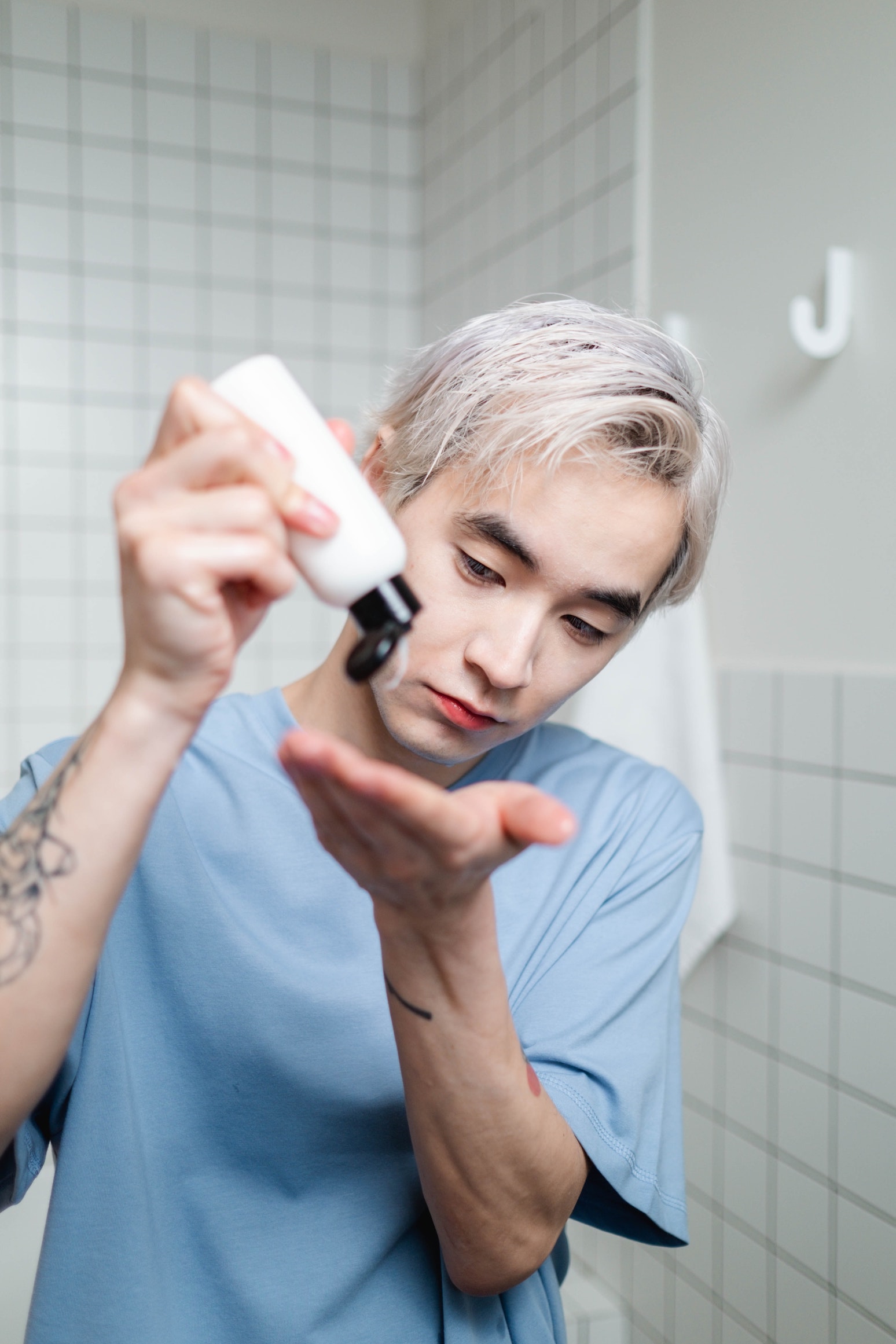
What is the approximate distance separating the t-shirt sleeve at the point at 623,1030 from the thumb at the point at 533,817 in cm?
33

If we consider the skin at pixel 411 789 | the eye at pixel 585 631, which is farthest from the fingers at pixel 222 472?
the eye at pixel 585 631

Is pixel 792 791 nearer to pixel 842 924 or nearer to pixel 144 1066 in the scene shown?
pixel 842 924

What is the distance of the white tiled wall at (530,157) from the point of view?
1.69m

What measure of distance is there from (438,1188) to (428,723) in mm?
309

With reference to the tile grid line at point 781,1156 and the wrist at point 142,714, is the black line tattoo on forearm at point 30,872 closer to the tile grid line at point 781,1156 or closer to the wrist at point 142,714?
the wrist at point 142,714

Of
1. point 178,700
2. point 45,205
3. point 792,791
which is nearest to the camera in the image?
point 178,700

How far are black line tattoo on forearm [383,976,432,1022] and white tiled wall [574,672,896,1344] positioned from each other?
746 mm

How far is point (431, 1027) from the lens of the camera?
23.4 inches

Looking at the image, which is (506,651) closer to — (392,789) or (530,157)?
(392,789)

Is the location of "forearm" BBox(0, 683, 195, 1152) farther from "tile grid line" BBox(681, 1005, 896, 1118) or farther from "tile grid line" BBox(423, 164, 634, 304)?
"tile grid line" BBox(423, 164, 634, 304)

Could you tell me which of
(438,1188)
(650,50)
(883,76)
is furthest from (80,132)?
(438,1188)

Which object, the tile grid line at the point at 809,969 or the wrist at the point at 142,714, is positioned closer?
the wrist at the point at 142,714

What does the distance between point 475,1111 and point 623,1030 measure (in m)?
0.23

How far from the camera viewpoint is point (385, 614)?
55 cm
